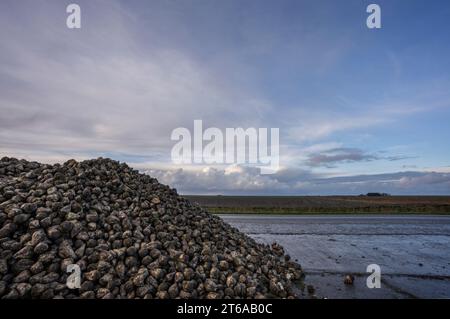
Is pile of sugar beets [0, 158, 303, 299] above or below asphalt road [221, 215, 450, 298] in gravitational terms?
above

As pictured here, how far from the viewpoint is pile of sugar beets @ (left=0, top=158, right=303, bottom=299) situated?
22.4ft

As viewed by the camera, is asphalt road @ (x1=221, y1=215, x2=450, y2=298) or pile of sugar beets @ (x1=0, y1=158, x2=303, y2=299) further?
asphalt road @ (x1=221, y1=215, x2=450, y2=298)

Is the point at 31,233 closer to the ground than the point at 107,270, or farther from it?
farther from it

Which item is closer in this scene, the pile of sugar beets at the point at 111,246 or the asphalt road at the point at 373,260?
the pile of sugar beets at the point at 111,246

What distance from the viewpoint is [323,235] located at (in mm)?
21172

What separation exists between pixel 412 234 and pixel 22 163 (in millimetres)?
24110

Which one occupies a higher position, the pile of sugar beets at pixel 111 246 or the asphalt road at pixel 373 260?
the pile of sugar beets at pixel 111 246

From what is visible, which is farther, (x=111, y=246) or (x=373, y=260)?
(x=373, y=260)

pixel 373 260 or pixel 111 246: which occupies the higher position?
pixel 111 246

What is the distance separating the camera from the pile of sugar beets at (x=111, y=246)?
6.82 metres

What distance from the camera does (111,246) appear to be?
7.88 meters

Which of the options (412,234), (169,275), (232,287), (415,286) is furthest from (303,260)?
(412,234)
